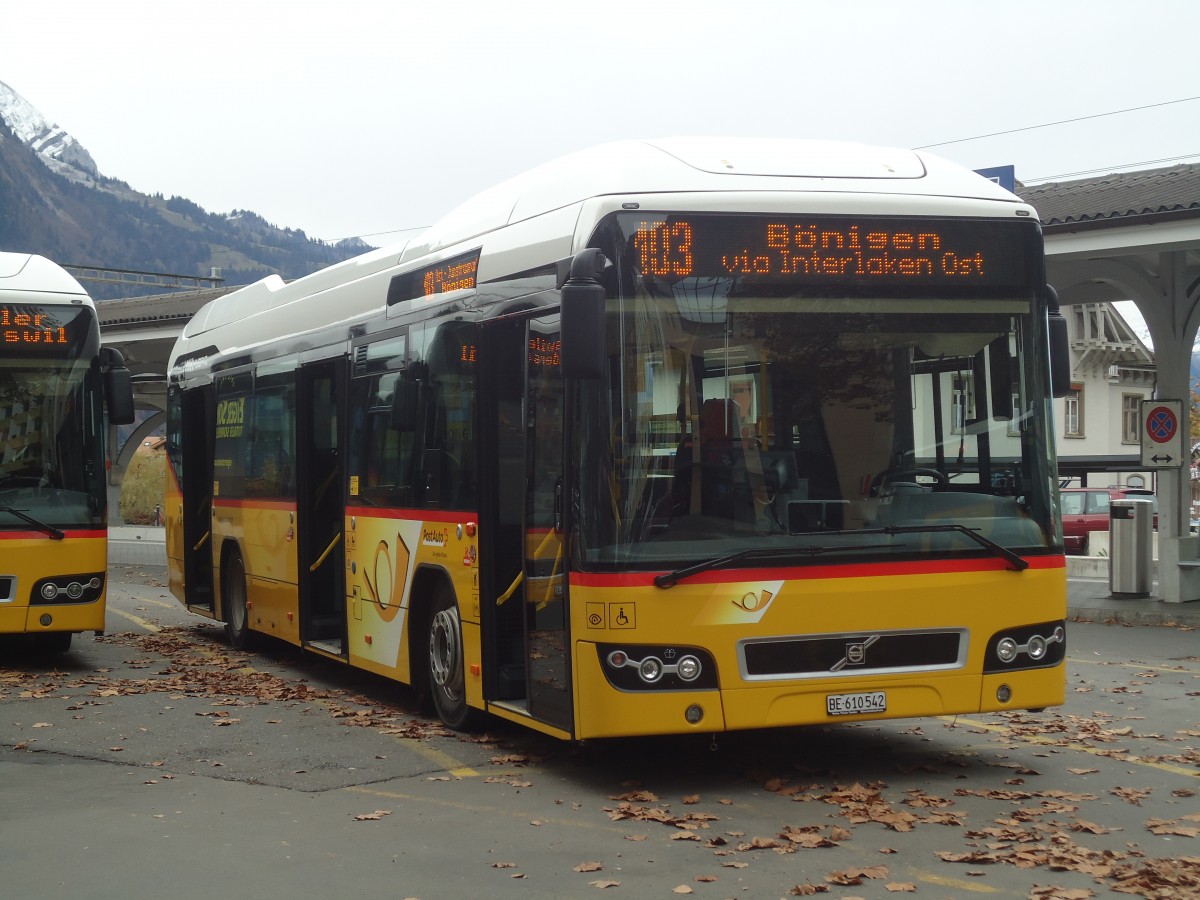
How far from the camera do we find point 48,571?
44.7 feet

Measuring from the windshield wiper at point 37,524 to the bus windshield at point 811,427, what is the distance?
23.4 feet

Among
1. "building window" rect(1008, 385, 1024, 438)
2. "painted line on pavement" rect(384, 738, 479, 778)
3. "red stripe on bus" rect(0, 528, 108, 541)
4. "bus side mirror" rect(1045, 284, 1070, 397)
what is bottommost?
"painted line on pavement" rect(384, 738, 479, 778)

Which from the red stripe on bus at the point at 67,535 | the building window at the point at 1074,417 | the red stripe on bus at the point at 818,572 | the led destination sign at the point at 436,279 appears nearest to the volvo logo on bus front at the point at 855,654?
the red stripe on bus at the point at 818,572

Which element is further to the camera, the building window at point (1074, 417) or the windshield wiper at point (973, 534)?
the building window at point (1074, 417)

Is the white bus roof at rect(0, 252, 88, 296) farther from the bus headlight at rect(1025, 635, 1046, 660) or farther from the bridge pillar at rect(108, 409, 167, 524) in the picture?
the bridge pillar at rect(108, 409, 167, 524)

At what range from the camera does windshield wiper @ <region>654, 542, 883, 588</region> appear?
25.8 ft

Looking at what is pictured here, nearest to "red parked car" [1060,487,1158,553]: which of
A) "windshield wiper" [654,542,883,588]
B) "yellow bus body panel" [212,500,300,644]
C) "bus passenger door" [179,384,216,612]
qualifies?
"bus passenger door" [179,384,216,612]

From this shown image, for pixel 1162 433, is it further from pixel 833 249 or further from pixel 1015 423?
pixel 833 249

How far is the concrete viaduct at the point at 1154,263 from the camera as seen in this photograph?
18078mm

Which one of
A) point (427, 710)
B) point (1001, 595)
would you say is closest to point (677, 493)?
point (1001, 595)

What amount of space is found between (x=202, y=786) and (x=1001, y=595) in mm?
4245

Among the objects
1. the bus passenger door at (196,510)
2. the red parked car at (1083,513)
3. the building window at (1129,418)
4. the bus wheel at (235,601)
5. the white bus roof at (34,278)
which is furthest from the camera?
the building window at (1129,418)

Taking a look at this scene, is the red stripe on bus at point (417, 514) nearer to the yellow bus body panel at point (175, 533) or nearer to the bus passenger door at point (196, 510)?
the bus passenger door at point (196, 510)

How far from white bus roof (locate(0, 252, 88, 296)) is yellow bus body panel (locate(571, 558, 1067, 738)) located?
315 inches
